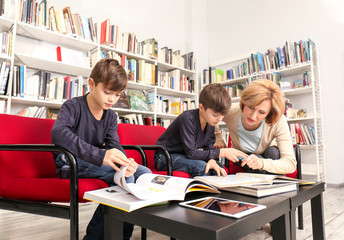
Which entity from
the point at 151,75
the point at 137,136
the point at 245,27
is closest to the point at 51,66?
the point at 151,75

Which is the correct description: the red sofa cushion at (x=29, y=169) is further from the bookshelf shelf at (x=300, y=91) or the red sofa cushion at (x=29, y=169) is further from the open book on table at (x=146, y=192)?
the bookshelf shelf at (x=300, y=91)

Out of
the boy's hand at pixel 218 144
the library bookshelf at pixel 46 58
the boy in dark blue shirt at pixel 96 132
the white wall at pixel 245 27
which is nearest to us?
the boy in dark blue shirt at pixel 96 132

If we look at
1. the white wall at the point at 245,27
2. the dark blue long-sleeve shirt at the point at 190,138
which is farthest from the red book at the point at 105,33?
the dark blue long-sleeve shirt at the point at 190,138

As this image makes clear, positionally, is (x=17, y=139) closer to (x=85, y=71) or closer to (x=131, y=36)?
(x=85, y=71)

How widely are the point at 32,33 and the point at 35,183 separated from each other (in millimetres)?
2270

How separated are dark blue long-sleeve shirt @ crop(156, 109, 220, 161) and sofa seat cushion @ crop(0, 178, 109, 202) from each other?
2.24ft

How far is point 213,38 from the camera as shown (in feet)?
15.2

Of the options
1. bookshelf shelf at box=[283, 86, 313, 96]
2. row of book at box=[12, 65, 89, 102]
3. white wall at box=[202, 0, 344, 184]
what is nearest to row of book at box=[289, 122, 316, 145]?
white wall at box=[202, 0, 344, 184]

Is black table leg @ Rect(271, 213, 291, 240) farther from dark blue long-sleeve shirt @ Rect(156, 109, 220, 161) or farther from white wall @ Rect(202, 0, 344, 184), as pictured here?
white wall @ Rect(202, 0, 344, 184)

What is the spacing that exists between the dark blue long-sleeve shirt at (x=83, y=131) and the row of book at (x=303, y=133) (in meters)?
2.72

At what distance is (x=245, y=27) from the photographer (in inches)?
164

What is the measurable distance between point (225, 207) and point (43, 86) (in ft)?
8.06

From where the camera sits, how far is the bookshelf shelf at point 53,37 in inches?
97.7

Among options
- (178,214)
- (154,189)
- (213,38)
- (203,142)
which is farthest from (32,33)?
(213,38)
